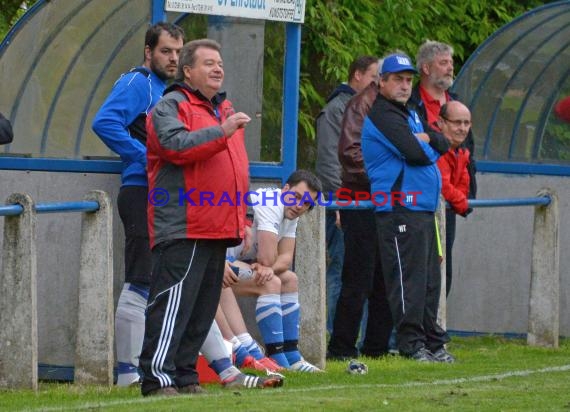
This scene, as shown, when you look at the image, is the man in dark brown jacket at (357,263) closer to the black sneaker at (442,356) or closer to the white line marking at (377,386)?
the black sneaker at (442,356)

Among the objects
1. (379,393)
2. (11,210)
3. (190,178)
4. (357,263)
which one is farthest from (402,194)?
(11,210)

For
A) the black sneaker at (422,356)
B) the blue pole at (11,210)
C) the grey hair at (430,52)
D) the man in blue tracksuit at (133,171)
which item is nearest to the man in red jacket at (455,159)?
the grey hair at (430,52)

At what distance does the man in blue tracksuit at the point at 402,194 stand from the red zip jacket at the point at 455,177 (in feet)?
2.17

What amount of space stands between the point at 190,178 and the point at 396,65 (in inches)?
115

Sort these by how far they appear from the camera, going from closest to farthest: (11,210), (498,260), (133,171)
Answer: (11,210), (133,171), (498,260)

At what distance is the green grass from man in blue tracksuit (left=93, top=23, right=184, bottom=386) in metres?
0.56

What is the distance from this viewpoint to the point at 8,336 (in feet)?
30.1

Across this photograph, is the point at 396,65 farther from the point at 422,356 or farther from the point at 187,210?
the point at 187,210

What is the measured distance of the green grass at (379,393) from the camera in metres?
8.45

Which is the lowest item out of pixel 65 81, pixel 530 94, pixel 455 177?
pixel 455 177

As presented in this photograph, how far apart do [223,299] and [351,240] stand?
162cm

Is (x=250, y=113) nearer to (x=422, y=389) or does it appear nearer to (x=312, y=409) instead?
(x=422, y=389)

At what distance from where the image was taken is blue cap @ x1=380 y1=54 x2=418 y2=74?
11.2 metres

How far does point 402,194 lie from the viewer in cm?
1127
